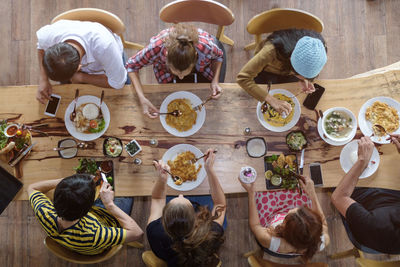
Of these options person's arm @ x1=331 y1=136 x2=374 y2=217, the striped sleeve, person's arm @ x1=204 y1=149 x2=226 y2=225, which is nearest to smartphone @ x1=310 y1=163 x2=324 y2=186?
person's arm @ x1=331 y1=136 x2=374 y2=217

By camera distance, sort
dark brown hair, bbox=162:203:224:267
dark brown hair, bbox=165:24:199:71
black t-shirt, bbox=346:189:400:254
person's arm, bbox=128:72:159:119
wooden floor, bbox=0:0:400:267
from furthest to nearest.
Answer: wooden floor, bbox=0:0:400:267
person's arm, bbox=128:72:159:119
black t-shirt, bbox=346:189:400:254
dark brown hair, bbox=165:24:199:71
dark brown hair, bbox=162:203:224:267

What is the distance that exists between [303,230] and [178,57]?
1.31 metres

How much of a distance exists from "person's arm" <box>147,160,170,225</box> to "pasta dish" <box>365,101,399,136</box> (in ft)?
4.90

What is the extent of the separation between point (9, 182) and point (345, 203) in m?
2.34

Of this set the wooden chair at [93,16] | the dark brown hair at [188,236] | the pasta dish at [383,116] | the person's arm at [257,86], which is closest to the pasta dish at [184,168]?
the dark brown hair at [188,236]

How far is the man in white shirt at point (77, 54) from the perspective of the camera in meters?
1.76

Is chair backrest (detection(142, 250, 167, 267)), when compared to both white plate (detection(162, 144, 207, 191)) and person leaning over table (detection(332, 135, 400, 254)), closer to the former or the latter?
white plate (detection(162, 144, 207, 191))

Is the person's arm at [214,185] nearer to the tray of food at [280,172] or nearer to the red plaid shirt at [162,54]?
the tray of food at [280,172]

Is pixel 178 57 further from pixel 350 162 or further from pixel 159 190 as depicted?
pixel 350 162

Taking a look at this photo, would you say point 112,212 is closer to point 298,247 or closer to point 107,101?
point 107,101

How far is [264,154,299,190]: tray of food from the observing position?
1.94 m

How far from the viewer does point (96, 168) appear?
193 centimetres

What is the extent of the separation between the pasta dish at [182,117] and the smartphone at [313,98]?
822 mm

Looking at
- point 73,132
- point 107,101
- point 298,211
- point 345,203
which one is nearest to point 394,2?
point 345,203
